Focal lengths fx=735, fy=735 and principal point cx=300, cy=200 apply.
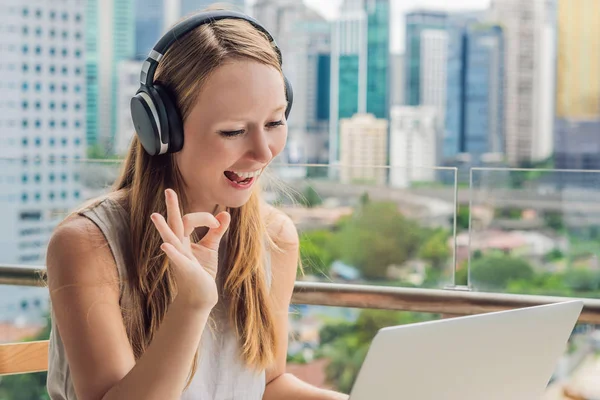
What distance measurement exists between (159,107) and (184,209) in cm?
18

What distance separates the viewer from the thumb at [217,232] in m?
0.92

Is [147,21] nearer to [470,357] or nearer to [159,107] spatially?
[159,107]

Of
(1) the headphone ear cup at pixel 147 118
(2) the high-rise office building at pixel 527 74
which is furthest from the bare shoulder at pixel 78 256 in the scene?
(2) the high-rise office building at pixel 527 74

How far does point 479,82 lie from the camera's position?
676 inches

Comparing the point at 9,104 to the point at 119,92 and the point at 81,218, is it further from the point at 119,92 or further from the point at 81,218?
the point at 81,218

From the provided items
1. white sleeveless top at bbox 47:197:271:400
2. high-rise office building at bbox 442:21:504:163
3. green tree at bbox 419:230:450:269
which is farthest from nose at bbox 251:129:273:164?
high-rise office building at bbox 442:21:504:163

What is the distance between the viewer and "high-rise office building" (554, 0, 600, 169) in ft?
52.0

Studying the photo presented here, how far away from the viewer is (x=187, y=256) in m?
0.85

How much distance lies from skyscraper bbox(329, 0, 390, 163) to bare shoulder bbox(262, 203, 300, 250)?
15.5 m

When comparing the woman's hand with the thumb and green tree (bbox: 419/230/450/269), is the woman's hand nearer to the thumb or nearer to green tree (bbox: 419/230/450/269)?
the thumb

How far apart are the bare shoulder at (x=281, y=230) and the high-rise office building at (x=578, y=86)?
50.5ft

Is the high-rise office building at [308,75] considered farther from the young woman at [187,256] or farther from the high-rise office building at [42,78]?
the young woman at [187,256]

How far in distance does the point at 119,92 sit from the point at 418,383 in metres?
16.9

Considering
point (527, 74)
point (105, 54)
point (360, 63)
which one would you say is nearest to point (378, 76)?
point (360, 63)
